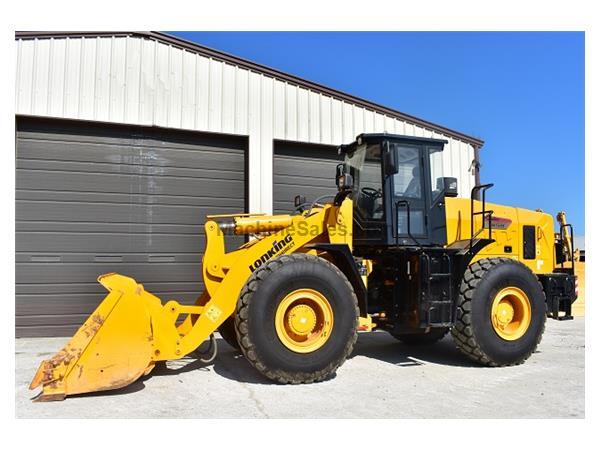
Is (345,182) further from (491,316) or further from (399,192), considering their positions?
(491,316)

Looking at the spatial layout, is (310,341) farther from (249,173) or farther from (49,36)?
(49,36)

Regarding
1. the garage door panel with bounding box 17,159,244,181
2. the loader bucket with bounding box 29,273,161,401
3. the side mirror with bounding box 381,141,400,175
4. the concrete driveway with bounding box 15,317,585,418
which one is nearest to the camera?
the concrete driveway with bounding box 15,317,585,418

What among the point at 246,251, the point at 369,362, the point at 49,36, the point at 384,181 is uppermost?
the point at 49,36

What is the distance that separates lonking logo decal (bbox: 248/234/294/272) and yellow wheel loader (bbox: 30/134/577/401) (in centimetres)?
1

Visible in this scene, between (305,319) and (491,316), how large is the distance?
2.66 metres

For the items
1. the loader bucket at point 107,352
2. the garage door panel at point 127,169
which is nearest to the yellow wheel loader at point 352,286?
the loader bucket at point 107,352

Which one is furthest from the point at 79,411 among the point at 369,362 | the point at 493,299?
the point at 493,299

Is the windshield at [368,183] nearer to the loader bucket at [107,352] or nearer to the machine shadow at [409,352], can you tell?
the machine shadow at [409,352]

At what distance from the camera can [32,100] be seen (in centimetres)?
884

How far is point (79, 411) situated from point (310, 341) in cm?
251

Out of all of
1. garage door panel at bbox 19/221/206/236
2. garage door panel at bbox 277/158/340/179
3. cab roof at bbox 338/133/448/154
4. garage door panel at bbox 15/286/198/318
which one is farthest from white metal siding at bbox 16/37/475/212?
cab roof at bbox 338/133/448/154

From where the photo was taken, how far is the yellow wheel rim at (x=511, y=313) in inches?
265

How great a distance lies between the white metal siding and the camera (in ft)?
29.2

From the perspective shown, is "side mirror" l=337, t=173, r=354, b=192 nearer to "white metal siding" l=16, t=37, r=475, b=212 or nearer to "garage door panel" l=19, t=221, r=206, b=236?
"white metal siding" l=16, t=37, r=475, b=212
